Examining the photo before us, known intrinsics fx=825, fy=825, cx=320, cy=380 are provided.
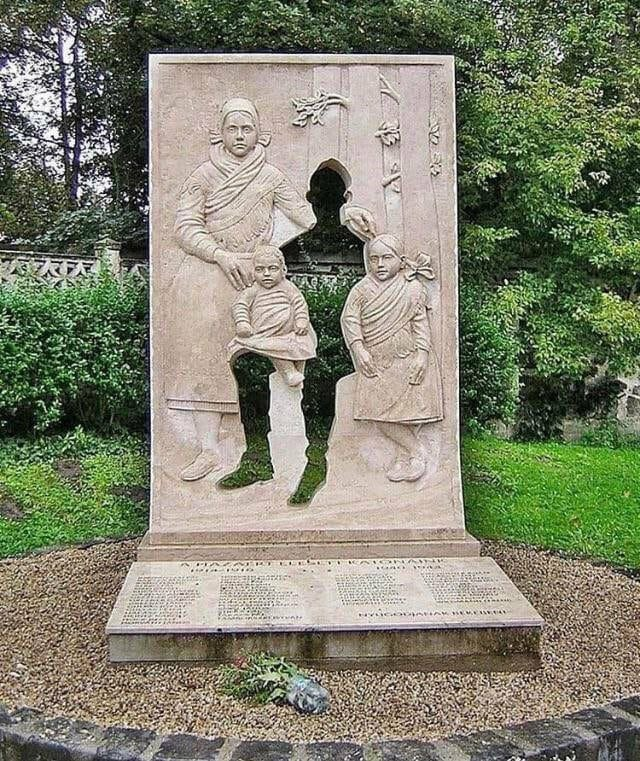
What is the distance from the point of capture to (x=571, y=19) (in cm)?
1044

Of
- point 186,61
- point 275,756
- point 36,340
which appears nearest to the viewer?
point 275,756

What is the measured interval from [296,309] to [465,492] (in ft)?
11.7

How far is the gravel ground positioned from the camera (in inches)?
106

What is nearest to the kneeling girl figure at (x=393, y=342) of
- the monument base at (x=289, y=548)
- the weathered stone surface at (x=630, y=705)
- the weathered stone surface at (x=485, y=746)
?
the monument base at (x=289, y=548)

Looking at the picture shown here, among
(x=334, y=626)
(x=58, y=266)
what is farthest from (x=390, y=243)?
(x=58, y=266)

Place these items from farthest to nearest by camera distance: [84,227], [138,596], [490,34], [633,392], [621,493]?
[84,227] < [633,392] < [490,34] < [621,493] < [138,596]

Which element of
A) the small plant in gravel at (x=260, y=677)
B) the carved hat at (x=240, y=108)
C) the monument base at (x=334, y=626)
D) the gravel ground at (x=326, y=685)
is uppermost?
the carved hat at (x=240, y=108)

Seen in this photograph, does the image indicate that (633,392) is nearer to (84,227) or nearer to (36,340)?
(36,340)

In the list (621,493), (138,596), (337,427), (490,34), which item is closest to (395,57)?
(337,427)

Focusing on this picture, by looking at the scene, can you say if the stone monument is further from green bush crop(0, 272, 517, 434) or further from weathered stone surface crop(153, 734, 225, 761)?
green bush crop(0, 272, 517, 434)

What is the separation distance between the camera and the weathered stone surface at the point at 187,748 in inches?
93.9

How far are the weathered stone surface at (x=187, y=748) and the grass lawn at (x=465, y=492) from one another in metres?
3.08

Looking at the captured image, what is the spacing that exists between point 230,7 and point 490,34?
313 cm

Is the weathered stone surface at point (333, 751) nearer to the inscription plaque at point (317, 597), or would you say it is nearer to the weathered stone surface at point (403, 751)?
the weathered stone surface at point (403, 751)
